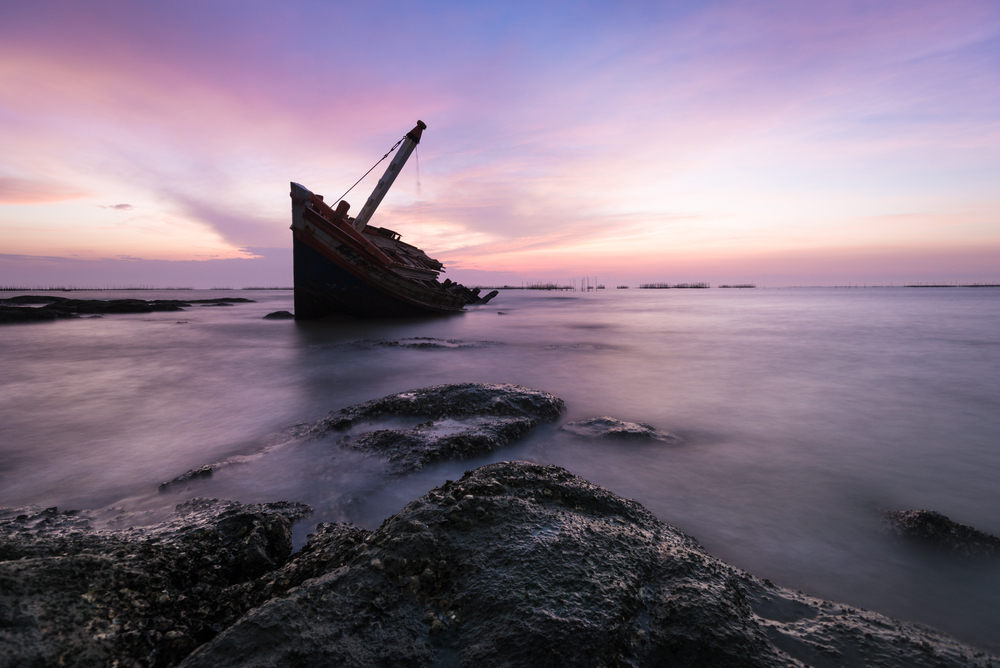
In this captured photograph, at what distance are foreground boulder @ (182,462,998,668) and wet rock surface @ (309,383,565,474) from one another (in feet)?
4.70

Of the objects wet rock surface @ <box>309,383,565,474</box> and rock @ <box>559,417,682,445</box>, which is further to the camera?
rock @ <box>559,417,682,445</box>

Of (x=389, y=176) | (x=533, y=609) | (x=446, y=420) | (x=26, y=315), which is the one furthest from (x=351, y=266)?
(x=26, y=315)

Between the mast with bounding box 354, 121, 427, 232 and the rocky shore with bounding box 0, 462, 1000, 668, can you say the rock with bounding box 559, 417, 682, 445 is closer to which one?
the rocky shore with bounding box 0, 462, 1000, 668

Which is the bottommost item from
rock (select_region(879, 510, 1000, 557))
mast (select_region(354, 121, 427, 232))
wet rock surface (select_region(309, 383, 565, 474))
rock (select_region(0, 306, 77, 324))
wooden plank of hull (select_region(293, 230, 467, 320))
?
rock (select_region(879, 510, 1000, 557))

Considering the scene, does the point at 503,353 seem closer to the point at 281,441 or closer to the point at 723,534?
the point at 281,441

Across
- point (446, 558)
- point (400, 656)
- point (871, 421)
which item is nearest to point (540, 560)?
point (446, 558)

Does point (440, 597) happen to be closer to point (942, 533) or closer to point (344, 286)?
point (942, 533)

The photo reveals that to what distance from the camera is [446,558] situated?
170 cm

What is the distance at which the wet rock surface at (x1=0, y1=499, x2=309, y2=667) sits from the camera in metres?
1.31

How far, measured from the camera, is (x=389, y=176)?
15.9 meters

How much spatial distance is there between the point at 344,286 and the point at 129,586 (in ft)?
44.3

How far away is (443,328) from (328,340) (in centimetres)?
479

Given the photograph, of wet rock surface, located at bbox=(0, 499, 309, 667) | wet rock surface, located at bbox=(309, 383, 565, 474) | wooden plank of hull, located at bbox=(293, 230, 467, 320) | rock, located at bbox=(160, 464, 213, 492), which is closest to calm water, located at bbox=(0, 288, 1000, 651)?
rock, located at bbox=(160, 464, 213, 492)

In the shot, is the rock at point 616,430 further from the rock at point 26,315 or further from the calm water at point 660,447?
the rock at point 26,315
